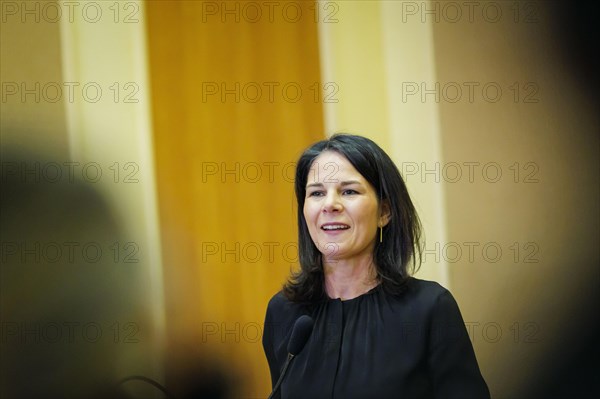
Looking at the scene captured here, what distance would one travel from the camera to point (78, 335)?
1999 millimetres

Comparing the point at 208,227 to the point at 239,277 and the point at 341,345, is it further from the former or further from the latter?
the point at 341,345

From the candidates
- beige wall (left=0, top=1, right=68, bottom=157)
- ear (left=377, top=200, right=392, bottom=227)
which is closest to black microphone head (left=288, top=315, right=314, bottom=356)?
ear (left=377, top=200, right=392, bottom=227)

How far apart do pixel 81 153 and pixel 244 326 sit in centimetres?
68

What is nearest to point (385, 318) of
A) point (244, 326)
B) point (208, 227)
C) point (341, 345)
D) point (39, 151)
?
point (341, 345)

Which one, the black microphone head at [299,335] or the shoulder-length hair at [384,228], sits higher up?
the shoulder-length hair at [384,228]

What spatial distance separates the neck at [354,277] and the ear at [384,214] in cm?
9

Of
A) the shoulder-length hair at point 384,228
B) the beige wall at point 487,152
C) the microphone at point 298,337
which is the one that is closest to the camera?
the microphone at point 298,337

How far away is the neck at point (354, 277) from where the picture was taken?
5.58 feet

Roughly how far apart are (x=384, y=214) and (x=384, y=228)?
4cm

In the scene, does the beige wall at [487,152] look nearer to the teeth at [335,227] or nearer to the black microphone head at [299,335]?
the teeth at [335,227]

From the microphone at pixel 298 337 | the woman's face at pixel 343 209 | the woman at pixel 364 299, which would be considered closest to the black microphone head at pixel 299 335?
the microphone at pixel 298 337

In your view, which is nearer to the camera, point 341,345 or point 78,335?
point 341,345

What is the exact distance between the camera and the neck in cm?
170

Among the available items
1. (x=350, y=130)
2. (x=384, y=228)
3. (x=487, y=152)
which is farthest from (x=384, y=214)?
(x=487, y=152)
